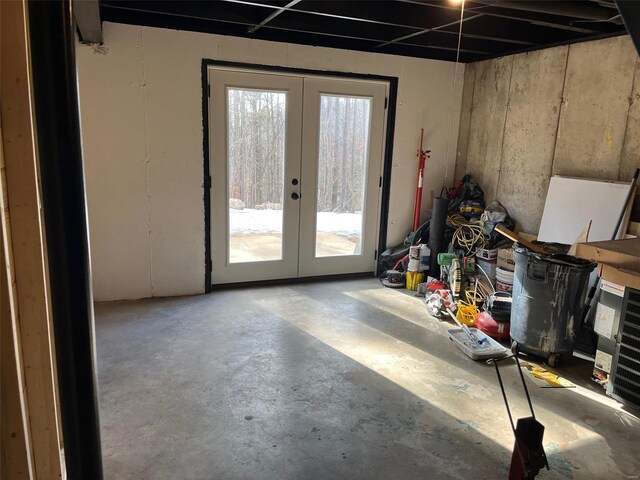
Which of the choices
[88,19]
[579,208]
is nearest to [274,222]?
[88,19]

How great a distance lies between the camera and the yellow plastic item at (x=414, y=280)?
5.21 m

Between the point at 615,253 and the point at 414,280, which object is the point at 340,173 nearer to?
the point at 414,280

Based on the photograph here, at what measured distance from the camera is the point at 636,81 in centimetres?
376

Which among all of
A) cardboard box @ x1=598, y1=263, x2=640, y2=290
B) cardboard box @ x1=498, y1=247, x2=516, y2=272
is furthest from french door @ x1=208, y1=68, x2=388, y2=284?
cardboard box @ x1=598, y1=263, x2=640, y2=290

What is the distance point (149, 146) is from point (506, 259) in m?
3.53

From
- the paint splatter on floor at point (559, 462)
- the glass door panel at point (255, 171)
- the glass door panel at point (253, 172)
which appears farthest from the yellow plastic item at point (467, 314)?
the glass door panel at point (255, 171)

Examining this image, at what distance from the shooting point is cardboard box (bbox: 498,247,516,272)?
4.43 m

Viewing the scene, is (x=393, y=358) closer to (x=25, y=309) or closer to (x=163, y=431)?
(x=163, y=431)

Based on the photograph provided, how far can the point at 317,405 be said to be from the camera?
9.43 ft

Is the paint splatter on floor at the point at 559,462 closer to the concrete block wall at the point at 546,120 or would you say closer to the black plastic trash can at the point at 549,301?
the black plastic trash can at the point at 549,301

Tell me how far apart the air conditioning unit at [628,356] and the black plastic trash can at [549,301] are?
392mm

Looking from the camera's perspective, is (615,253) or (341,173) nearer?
(615,253)

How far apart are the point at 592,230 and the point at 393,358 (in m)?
2.05

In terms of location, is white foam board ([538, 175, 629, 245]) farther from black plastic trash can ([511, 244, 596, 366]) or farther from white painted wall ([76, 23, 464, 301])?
white painted wall ([76, 23, 464, 301])
